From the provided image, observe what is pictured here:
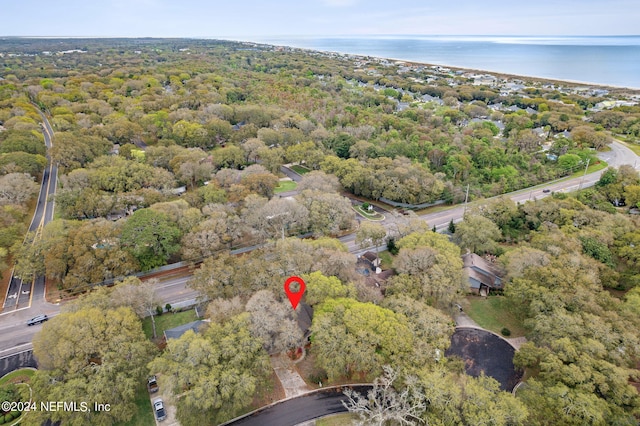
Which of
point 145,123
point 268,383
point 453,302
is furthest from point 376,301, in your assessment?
point 145,123

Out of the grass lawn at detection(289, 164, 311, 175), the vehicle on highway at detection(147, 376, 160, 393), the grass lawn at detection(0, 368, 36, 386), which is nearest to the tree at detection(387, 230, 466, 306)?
the vehicle on highway at detection(147, 376, 160, 393)

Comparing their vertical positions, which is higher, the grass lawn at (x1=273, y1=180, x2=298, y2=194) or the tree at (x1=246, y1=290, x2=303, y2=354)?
the tree at (x1=246, y1=290, x2=303, y2=354)

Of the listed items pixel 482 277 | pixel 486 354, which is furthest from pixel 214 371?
pixel 482 277

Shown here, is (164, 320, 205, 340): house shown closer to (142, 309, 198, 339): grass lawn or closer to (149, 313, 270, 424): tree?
(142, 309, 198, 339): grass lawn

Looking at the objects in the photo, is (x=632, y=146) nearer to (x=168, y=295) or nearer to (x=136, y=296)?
(x=168, y=295)

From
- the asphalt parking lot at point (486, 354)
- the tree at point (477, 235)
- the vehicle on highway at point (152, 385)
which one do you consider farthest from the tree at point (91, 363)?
the tree at point (477, 235)

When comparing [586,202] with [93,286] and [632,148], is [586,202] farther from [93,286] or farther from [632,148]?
[93,286]
